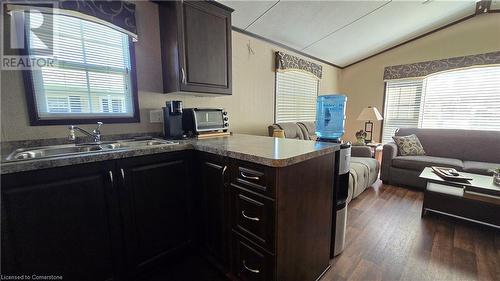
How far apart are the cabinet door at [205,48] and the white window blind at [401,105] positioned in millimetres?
3947

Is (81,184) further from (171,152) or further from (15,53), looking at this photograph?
(15,53)

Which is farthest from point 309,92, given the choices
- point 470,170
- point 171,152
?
point 171,152

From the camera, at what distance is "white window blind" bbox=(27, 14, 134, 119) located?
1.41 m

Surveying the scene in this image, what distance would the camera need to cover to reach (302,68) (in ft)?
11.7

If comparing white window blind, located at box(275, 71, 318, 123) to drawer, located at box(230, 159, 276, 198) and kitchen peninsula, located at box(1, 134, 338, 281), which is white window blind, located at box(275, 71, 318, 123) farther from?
drawer, located at box(230, 159, 276, 198)

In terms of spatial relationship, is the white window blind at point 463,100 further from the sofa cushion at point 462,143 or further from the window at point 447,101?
the sofa cushion at point 462,143

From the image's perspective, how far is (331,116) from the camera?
70.0 inches

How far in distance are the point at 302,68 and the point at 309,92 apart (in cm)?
61

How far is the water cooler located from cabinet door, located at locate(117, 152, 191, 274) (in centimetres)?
113

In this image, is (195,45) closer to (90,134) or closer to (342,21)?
(90,134)

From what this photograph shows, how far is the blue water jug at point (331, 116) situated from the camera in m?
1.68

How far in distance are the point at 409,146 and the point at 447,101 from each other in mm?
1318

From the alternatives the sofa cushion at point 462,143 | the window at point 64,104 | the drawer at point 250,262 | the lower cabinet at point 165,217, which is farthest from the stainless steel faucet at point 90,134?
the sofa cushion at point 462,143

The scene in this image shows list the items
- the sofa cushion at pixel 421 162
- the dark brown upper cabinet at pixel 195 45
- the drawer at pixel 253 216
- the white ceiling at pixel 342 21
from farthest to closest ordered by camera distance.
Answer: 1. the sofa cushion at pixel 421 162
2. the white ceiling at pixel 342 21
3. the dark brown upper cabinet at pixel 195 45
4. the drawer at pixel 253 216
